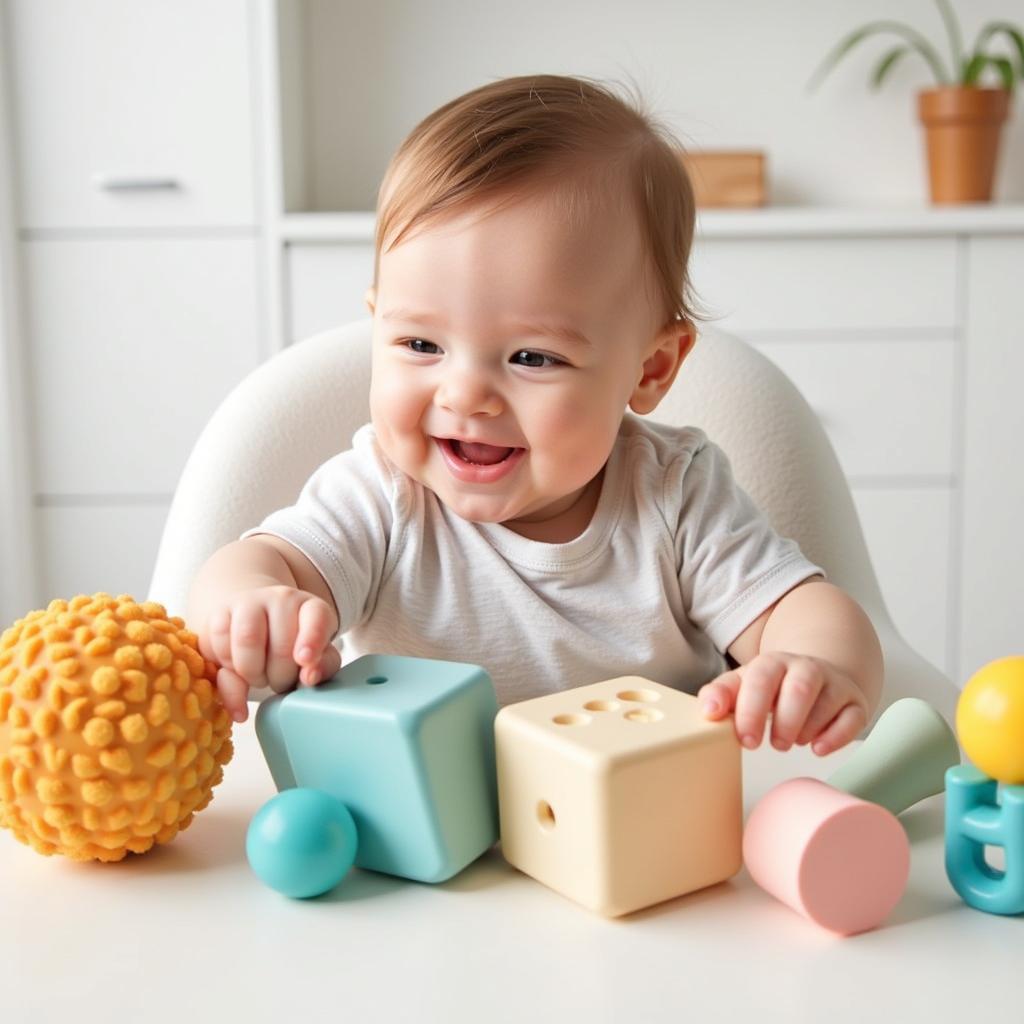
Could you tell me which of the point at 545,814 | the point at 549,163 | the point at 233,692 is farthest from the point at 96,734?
the point at 549,163

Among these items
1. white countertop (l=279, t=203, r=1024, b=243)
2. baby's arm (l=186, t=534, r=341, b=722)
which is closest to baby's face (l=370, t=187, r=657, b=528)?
baby's arm (l=186, t=534, r=341, b=722)

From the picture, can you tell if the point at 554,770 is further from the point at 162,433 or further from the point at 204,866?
the point at 162,433

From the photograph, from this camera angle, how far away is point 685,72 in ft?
8.41

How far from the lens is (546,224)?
2.37 feet

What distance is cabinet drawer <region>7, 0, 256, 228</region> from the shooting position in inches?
85.4

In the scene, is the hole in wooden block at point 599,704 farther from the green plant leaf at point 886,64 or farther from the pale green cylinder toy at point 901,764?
the green plant leaf at point 886,64

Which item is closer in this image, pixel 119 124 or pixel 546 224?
pixel 546 224

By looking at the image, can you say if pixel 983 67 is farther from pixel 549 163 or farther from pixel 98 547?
pixel 549 163

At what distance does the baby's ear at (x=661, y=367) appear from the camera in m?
0.85

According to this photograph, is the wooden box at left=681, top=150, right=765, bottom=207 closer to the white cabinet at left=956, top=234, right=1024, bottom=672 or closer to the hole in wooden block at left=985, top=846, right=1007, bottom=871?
the white cabinet at left=956, top=234, right=1024, bottom=672

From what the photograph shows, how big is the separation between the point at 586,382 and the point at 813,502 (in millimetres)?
390

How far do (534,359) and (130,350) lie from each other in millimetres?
1669

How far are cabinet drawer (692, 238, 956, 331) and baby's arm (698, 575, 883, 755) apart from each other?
4.77ft

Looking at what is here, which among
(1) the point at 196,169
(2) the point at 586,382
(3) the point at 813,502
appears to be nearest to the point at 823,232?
(1) the point at 196,169
